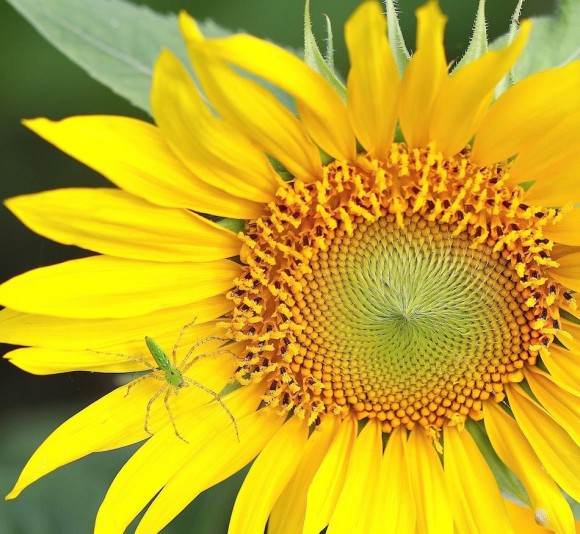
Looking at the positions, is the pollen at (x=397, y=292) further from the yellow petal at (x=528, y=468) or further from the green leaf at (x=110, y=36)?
the green leaf at (x=110, y=36)

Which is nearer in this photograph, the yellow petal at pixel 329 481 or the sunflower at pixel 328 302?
the sunflower at pixel 328 302

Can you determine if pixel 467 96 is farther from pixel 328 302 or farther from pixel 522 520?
pixel 522 520

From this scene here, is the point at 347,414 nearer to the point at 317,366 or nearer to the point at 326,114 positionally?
the point at 317,366

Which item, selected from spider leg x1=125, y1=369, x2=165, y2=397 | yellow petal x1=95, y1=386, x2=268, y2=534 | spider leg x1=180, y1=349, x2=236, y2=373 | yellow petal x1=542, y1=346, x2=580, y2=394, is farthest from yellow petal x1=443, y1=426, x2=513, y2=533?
spider leg x1=125, y1=369, x2=165, y2=397

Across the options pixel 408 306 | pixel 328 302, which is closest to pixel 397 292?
pixel 408 306

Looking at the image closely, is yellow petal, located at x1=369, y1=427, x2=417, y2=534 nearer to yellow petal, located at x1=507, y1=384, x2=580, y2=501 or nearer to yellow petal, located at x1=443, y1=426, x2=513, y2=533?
yellow petal, located at x1=443, y1=426, x2=513, y2=533

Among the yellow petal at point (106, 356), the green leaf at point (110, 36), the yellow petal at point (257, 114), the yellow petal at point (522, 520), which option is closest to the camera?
the yellow petal at point (257, 114)

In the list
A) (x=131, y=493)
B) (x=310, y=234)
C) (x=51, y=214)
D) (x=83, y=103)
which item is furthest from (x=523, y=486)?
(x=83, y=103)

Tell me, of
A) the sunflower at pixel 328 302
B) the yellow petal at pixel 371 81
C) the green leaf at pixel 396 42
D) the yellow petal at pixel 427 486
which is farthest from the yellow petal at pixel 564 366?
the green leaf at pixel 396 42
